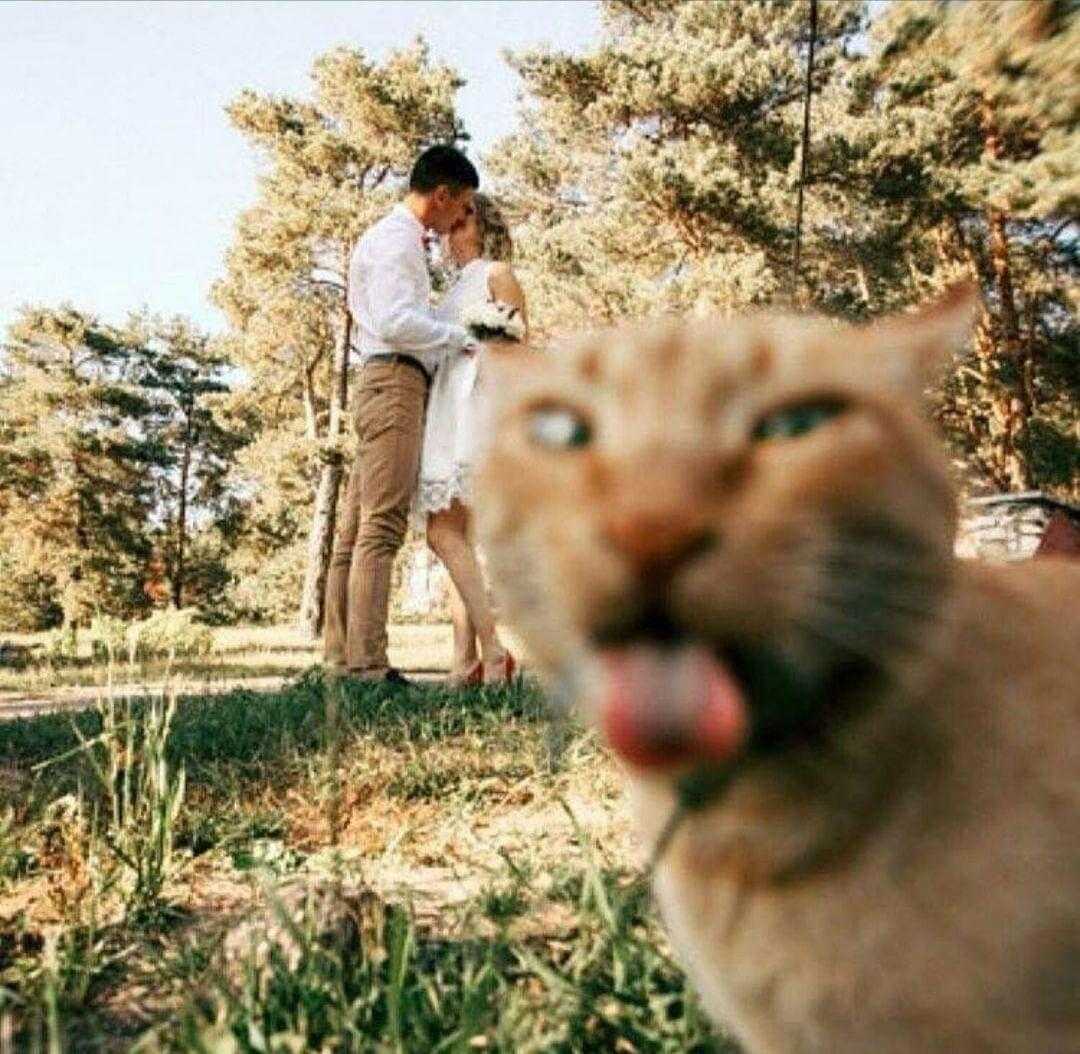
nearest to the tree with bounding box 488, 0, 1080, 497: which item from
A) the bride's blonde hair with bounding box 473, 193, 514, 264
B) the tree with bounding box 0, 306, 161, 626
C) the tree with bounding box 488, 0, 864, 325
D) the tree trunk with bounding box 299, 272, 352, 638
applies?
the tree with bounding box 488, 0, 864, 325

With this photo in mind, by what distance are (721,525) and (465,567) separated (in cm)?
450

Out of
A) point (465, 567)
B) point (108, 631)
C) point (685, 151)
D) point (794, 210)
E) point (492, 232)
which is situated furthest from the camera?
point (685, 151)

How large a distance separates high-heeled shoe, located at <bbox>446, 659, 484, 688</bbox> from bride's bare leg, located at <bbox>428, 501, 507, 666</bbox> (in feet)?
0.39

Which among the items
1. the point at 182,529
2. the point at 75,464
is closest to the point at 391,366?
the point at 75,464

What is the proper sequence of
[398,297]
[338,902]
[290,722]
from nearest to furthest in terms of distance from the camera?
[338,902], [290,722], [398,297]

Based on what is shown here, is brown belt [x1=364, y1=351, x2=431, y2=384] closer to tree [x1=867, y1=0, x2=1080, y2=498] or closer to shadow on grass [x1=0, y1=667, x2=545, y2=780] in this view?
shadow on grass [x1=0, y1=667, x2=545, y2=780]

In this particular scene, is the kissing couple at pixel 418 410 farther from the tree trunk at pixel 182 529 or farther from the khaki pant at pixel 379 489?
the tree trunk at pixel 182 529

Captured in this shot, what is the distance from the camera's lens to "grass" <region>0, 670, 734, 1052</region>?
157 cm

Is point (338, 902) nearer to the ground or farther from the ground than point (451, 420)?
nearer to the ground

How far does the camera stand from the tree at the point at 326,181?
2402 cm

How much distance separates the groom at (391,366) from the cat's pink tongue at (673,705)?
4545 millimetres

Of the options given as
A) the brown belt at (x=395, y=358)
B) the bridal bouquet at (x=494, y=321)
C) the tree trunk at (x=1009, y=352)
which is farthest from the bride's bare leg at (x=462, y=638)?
the tree trunk at (x=1009, y=352)

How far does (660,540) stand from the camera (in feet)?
2.45

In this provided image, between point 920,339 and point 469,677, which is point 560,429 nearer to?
point 920,339
